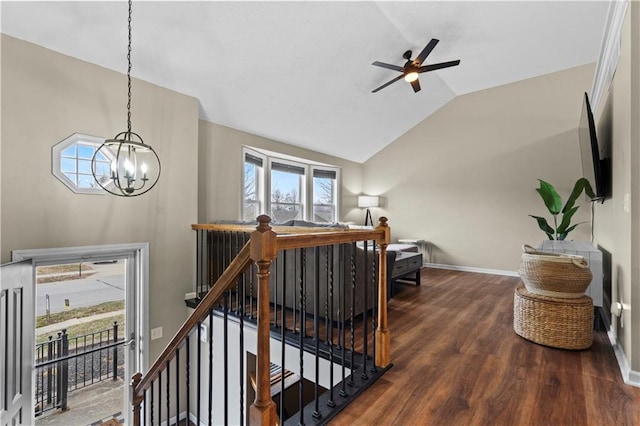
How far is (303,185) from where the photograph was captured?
6305mm

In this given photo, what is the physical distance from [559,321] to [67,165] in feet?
14.8

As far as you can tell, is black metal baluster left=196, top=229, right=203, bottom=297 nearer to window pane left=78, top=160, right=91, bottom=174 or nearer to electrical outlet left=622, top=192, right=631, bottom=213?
window pane left=78, top=160, right=91, bottom=174

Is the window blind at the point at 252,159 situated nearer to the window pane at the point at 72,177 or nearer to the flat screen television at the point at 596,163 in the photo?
the window pane at the point at 72,177

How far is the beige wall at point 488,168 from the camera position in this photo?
4.93 meters

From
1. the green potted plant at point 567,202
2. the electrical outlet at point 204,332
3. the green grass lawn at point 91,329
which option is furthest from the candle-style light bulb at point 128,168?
the green potted plant at point 567,202

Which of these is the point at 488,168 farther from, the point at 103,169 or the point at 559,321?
the point at 103,169

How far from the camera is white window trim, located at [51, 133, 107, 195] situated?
2.76m

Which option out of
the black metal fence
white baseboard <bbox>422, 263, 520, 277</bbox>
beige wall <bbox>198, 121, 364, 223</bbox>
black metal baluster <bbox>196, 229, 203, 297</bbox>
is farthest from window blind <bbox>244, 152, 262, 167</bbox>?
white baseboard <bbox>422, 263, 520, 277</bbox>

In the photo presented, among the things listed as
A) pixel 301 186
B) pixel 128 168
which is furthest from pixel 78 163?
pixel 301 186

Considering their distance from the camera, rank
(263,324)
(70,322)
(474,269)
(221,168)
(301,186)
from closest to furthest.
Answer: (263,324) → (70,322) → (221,168) → (474,269) → (301,186)

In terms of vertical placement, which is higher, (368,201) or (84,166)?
(84,166)

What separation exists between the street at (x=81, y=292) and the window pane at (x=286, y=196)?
2805 millimetres

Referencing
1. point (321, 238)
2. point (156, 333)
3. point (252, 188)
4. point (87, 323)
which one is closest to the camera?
point (321, 238)

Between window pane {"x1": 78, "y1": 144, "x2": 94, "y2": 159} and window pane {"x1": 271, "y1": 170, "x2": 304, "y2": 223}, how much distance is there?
295cm
